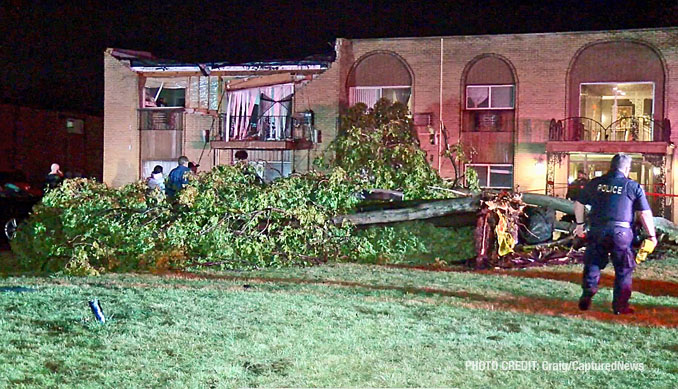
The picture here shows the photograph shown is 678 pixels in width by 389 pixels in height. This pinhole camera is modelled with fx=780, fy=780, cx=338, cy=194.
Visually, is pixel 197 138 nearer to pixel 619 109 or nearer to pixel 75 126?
pixel 619 109

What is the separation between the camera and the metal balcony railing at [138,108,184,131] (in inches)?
1021

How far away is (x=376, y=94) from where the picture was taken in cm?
2477

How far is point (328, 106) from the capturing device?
24516mm

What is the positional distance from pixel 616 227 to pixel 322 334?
2.94 meters

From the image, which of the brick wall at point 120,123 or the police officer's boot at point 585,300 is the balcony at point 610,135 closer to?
the brick wall at point 120,123

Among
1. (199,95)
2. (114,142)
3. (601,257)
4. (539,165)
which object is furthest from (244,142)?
(601,257)

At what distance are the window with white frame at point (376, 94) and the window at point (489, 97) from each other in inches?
75.0

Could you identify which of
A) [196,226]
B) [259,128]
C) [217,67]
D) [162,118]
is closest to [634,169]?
[259,128]

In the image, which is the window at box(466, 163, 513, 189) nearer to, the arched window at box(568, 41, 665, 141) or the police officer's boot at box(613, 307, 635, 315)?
the arched window at box(568, 41, 665, 141)

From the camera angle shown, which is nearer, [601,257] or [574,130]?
[601,257]

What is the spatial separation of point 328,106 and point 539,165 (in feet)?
22.1

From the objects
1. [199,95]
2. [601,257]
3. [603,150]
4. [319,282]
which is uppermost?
[199,95]

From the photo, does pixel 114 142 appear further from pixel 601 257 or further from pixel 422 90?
pixel 601 257

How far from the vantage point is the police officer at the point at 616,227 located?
709cm
